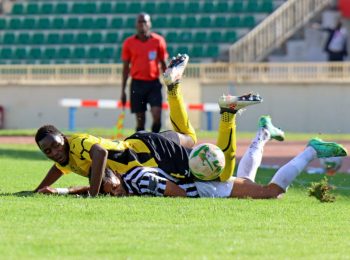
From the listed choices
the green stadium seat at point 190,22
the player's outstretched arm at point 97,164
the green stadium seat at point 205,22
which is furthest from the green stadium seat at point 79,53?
the player's outstretched arm at point 97,164

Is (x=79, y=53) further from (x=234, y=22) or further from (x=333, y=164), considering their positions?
(x=333, y=164)

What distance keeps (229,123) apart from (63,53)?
2474cm

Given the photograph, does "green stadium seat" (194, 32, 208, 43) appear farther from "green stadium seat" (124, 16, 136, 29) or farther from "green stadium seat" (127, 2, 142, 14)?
"green stadium seat" (127, 2, 142, 14)

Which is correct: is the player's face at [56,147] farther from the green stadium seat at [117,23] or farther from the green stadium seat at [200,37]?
the green stadium seat at [117,23]

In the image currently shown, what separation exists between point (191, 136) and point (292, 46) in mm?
21819

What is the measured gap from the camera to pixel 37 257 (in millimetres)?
7918

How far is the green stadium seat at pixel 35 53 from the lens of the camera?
36625 millimetres

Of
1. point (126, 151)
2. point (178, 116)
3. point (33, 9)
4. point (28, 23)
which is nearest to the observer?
point (126, 151)

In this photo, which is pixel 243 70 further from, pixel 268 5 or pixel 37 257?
pixel 37 257

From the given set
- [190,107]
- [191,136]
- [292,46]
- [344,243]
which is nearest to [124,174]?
[191,136]

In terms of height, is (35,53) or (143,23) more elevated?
(143,23)

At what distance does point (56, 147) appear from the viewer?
38.0 feet

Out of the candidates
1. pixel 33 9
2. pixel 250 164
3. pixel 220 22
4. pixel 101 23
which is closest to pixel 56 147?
pixel 250 164

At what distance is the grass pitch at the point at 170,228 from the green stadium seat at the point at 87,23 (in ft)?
80.8
